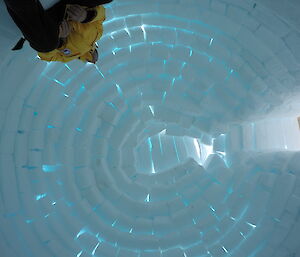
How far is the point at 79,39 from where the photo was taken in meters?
1.21

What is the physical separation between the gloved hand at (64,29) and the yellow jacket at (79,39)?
1.2 inches

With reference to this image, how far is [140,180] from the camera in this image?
213cm

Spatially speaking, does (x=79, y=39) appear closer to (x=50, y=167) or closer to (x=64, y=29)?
(x=64, y=29)

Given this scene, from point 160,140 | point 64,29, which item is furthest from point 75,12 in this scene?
point 160,140

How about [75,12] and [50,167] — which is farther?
[50,167]

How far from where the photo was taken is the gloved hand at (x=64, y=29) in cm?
109

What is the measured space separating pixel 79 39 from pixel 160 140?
120cm

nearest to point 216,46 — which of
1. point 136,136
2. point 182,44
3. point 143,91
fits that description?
point 182,44

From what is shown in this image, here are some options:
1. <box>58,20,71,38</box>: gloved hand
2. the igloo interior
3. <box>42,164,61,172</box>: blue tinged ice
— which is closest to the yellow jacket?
<box>58,20,71,38</box>: gloved hand

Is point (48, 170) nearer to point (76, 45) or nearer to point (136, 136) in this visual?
point (136, 136)

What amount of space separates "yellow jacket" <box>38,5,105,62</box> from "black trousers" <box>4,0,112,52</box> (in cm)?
9

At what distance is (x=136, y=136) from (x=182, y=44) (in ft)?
1.82

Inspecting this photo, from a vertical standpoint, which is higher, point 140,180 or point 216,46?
point 216,46

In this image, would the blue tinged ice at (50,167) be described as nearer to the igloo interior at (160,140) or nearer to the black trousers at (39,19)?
the igloo interior at (160,140)
